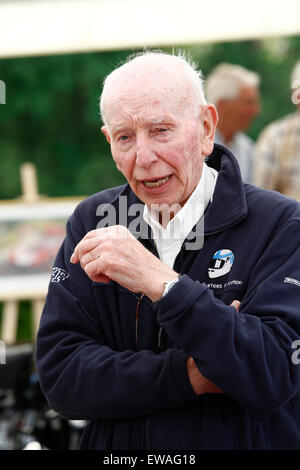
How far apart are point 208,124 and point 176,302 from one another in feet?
1.99

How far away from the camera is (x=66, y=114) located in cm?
541

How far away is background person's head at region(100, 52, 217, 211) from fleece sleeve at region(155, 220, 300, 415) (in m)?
0.37

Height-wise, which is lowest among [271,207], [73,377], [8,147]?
[8,147]

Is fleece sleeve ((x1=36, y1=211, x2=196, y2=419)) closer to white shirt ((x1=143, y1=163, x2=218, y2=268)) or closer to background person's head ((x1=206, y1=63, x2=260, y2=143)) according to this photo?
white shirt ((x1=143, y1=163, x2=218, y2=268))

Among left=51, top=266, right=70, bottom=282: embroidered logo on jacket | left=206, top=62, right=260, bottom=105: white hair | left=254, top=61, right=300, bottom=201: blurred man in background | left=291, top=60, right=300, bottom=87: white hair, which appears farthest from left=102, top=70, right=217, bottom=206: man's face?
left=291, top=60, right=300, bottom=87: white hair

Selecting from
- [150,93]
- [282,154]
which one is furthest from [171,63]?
[282,154]

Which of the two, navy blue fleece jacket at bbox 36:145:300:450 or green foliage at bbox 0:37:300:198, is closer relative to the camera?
navy blue fleece jacket at bbox 36:145:300:450

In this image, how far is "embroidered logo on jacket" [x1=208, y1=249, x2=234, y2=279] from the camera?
1.67 meters

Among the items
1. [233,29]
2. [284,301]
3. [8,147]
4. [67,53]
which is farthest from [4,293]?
[284,301]

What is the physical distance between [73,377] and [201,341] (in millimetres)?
433

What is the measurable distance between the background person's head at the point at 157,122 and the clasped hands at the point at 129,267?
209 millimetres

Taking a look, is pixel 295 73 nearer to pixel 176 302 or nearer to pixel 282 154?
pixel 282 154
